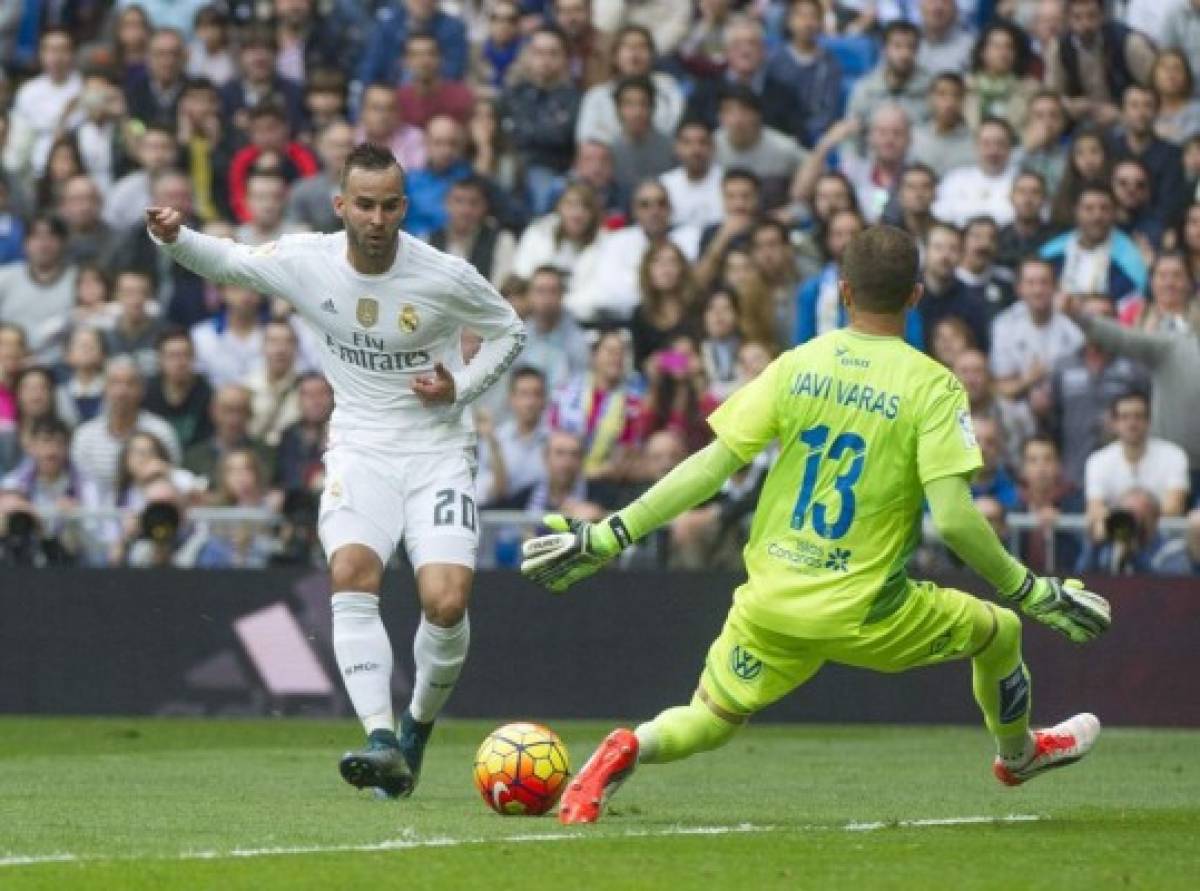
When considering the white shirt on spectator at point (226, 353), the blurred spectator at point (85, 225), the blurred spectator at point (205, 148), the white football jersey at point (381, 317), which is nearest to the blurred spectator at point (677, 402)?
the white shirt on spectator at point (226, 353)

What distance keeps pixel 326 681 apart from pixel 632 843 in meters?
8.80

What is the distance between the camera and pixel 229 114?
2209cm

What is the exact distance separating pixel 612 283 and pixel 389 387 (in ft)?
27.6

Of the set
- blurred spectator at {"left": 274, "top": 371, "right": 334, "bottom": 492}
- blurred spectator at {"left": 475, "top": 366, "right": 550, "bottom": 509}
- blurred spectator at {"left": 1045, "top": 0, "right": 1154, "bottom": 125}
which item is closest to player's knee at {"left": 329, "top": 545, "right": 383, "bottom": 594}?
blurred spectator at {"left": 475, "top": 366, "right": 550, "bottom": 509}

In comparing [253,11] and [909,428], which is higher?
[909,428]

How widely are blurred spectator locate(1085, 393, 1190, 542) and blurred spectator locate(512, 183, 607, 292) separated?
4.24 meters

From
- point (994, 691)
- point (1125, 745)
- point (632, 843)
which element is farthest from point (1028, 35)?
point (632, 843)

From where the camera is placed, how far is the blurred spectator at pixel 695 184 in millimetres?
20172

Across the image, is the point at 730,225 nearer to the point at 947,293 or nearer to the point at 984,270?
the point at 947,293

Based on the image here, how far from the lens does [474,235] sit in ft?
65.1

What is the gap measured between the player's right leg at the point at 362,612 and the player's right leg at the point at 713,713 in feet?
4.16

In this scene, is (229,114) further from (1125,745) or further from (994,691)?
(994,691)

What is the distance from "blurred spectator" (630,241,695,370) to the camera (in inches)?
746

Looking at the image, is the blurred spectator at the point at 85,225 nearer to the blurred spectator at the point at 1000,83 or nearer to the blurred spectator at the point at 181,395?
the blurred spectator at the point at 181,395
